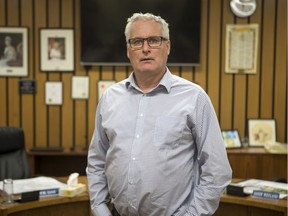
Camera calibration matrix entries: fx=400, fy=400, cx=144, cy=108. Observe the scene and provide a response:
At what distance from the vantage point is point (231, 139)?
165 inches

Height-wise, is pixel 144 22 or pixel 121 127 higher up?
pixel 144 22

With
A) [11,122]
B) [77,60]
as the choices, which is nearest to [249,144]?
[77,60]

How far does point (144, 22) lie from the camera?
1.78 m

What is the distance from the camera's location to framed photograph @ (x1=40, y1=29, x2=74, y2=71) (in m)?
4.29

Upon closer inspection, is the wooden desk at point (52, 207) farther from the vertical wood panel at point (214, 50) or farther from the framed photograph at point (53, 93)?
the vertical wood panel at point (214, 50)

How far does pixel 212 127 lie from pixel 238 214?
1.11 metres

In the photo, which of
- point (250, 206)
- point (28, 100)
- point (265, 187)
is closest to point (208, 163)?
point (250, 206)

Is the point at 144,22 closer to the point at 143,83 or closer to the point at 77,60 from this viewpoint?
the point at 143,83

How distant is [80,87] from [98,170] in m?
2.43

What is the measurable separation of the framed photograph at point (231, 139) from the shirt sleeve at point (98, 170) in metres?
2.37

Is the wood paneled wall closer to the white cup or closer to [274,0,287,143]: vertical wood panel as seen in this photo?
[274,0,287,143]: vertical wood panel

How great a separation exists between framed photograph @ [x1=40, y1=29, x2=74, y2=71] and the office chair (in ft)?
3.77

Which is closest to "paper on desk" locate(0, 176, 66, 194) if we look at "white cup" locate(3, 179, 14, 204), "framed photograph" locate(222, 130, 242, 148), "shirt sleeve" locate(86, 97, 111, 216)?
"white cup" locate(3, 179, 14, 204)

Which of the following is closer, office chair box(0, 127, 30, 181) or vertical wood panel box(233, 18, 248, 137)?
office chair box(0, 127, 30, 181)
